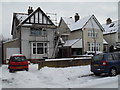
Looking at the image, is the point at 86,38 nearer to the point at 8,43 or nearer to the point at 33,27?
the point at 33,27

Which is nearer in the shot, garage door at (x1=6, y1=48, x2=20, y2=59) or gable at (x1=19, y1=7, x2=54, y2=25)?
garage door at (x1=6, y1=48, x2=20, y2=59)

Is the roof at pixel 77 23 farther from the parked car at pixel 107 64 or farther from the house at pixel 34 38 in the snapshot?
the parked car at pixel 107 64

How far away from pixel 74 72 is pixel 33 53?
43.2ft

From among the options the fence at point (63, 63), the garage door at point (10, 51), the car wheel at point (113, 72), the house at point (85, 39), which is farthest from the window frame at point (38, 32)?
the car wheel at point (113, 72)

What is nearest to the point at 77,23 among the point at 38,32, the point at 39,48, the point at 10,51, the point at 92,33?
the point at 92,33

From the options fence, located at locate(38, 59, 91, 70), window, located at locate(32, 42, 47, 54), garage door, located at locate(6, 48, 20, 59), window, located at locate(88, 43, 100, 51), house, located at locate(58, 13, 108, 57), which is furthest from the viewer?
window, located at locate(88, 43, 100, 51)

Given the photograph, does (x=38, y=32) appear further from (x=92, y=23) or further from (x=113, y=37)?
(x=113, y=37)

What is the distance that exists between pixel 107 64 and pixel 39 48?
16435mm

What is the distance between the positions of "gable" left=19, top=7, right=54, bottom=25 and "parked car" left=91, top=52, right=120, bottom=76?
16.0 m

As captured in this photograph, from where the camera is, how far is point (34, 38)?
27.2 metres

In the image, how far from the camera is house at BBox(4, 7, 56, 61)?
26266 millimetres

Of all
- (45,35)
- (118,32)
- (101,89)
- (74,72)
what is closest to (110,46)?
(118,32)

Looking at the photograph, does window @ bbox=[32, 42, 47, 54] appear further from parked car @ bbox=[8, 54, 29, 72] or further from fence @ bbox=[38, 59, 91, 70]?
parked car @ bbox=[8, 54, 29, 72]

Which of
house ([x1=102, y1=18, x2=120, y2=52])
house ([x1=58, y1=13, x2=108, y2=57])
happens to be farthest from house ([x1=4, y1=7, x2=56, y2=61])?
house ([x1=102, y1=18, x2=120, y2=52])
